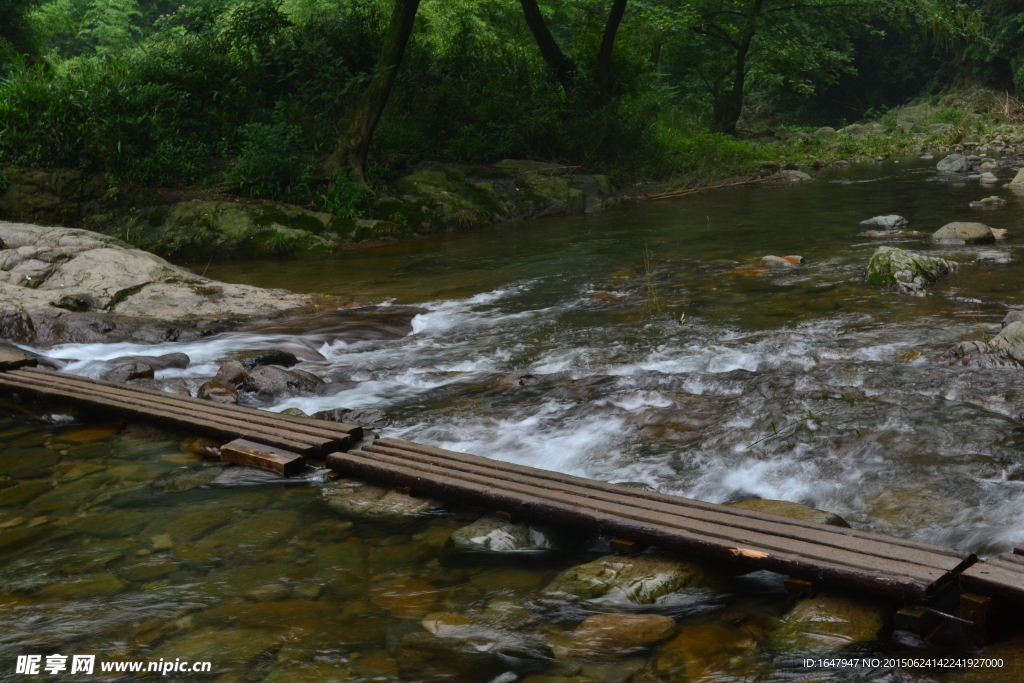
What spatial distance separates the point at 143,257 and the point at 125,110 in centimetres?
626

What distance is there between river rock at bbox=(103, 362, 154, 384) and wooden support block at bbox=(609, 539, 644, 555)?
14.9 ft

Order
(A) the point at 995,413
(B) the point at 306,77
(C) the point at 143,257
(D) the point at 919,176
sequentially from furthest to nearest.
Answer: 1. (D) the point at 919,176
2. (B) the point at 306,77
3. (C) the point at 143,257
4. (A) the point at 995,413

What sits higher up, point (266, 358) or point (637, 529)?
point (637, 529)

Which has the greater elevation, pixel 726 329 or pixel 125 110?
pixel 125 110

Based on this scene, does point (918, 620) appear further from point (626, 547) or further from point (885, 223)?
point (885, 223)

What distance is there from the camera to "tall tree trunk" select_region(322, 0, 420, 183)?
47.5ft

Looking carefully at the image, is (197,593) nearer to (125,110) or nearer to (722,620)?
(722,620)

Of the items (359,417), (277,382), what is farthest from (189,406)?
(359,417)

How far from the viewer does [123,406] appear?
513 cm

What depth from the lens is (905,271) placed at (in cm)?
768

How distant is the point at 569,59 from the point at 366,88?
216 inches

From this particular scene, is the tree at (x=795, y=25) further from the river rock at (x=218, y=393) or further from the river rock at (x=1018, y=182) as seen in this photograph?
the river rock at (x=218, y=393)

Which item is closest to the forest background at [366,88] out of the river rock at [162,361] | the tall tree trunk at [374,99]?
the tall tree trunk at [374,99]

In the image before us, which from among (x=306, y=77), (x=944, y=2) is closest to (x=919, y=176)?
(x=944, y=2)
